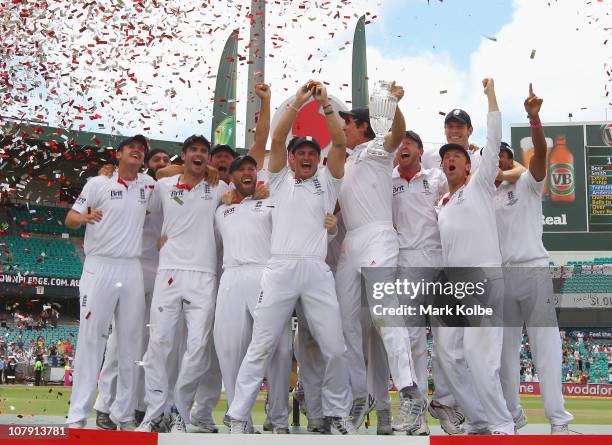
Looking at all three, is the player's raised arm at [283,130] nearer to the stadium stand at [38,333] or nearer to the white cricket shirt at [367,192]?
the white cricket shirt at [367,192]

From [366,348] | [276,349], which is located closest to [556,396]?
[366,348]

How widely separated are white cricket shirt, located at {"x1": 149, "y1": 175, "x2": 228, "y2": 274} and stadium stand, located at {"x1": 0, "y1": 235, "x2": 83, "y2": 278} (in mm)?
28524

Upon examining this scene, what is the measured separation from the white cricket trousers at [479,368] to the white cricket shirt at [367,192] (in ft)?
3.05

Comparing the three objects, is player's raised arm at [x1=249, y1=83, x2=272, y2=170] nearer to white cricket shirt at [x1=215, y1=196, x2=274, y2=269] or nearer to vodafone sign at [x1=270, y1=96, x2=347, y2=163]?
white cricket shirt at [x1=215, y1=196, x2=274, y2=269]

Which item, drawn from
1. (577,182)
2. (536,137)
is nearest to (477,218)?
(536,137)

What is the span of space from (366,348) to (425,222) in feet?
4.07

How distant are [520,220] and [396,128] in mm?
1343

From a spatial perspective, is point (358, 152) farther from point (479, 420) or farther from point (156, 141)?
point (156, 141)

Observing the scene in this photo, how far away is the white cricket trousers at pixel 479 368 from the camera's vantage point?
6.54 metres

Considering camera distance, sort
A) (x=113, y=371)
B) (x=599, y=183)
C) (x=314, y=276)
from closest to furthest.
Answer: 1. (x=314, y=276)
2. (x=113, y=371)
3. (x=599, y=183)

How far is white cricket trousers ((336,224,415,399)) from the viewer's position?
22.7 ft

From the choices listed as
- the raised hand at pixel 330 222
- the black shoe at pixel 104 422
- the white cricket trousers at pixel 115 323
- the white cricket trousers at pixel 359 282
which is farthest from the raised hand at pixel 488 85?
the black shoe at pixel 104 422

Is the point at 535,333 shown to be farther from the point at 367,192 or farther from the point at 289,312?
the point at 289,312

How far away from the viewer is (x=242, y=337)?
7164 mm
